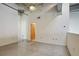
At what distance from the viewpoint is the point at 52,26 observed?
380 inches

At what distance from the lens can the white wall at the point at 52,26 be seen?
894 centimetres

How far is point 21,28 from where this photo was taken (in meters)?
12.6

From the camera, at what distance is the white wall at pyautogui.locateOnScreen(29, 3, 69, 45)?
29.3 ft

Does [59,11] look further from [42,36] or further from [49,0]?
[49,0]

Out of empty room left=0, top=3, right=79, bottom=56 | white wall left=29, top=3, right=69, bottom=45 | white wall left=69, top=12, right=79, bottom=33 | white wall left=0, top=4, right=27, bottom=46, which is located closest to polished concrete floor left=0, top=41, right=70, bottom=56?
empty room left=0, top=3, right=79, bottom=56

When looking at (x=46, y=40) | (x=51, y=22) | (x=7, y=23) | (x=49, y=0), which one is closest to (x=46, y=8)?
(x=51, y=22)

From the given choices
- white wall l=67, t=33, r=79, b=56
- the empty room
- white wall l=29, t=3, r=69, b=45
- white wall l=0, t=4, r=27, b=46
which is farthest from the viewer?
white wall l=29, t=3, r=69, b=45

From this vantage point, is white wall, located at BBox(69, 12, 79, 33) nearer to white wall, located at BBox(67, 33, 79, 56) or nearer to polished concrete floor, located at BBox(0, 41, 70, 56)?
polished concrete floor, located at BBox(0, 41, 70, 56)

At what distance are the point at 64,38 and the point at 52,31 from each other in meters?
1.22

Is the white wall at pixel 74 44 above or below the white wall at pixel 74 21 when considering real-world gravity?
below

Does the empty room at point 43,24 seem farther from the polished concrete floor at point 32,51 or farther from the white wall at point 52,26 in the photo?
the polished concrete floor at point 32,51

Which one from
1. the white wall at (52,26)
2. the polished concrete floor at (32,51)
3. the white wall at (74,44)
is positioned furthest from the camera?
the white wall at (52,26)

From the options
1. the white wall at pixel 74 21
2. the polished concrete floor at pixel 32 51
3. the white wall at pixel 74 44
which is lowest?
the polished concrete floor at pixel 32 51

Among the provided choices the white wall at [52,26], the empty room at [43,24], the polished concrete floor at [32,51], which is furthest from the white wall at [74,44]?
the white wall at [52,26]
